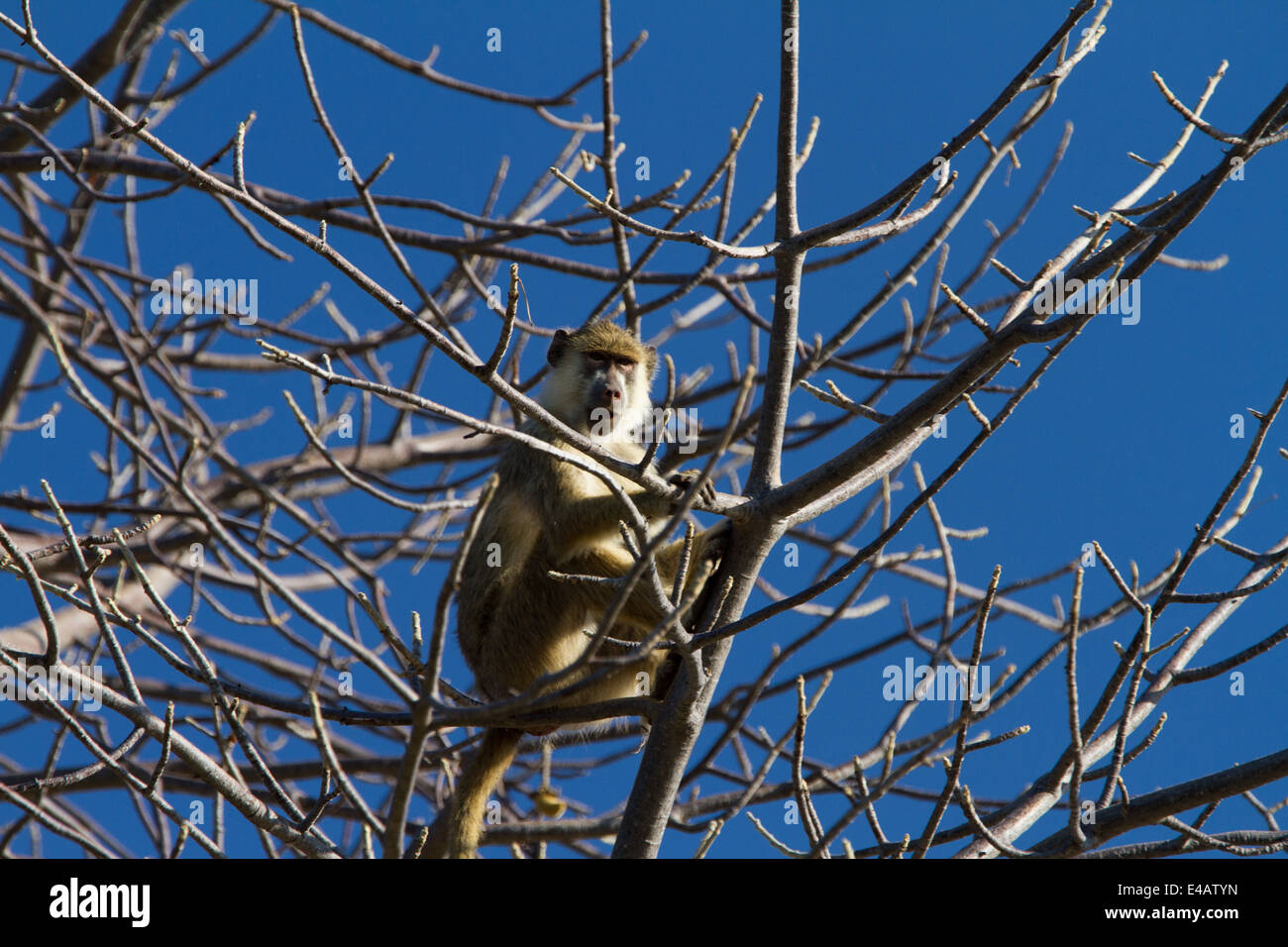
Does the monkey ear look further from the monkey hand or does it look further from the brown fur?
the monkey hand

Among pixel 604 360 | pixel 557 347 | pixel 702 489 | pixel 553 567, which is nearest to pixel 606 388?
pixel 604 360

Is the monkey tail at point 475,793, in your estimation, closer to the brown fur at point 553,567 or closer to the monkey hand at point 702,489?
the brown fur at point 553,567

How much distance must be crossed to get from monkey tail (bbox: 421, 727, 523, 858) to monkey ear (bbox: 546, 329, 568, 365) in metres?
2.51

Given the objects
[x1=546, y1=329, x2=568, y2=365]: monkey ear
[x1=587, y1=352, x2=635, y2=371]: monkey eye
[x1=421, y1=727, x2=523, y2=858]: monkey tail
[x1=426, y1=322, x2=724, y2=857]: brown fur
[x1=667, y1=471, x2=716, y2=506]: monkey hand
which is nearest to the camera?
[x1=667, y1=471, x2=716, y2=506]: monkey hand

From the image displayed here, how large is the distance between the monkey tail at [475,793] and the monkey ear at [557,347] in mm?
2514

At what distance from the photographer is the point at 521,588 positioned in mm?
6035

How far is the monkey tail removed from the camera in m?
4.82

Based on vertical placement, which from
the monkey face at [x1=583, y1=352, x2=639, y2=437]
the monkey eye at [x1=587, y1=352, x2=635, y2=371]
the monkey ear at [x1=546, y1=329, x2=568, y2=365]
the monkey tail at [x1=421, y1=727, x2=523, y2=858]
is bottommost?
the monkey tail at [x1=421, y1=727, x2=523, y2=858]

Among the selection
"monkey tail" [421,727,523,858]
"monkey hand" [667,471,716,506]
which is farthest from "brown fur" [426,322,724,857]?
"monkey hand" [667,471,716,506]

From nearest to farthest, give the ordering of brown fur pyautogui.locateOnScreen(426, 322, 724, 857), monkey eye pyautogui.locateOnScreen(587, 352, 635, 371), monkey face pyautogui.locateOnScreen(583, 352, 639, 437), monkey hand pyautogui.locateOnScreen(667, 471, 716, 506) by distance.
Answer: monkey hand pyautogui.locateOnScreen(667, 471, 716, 506) → brown fur pyautogui.locateOnScreen(426, 322, 724, 857) → monkey face pyautogui.locateOnScreen(583, 352, 639, 437) → monkey eye pyautogui.locateOnScreen(587, 352, 635, 371)

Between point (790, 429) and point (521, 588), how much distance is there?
1795 mm

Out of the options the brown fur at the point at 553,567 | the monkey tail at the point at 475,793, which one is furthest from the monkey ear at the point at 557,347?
the monkey tail at the point at 475,793

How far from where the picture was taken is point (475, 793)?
505 centimetres
